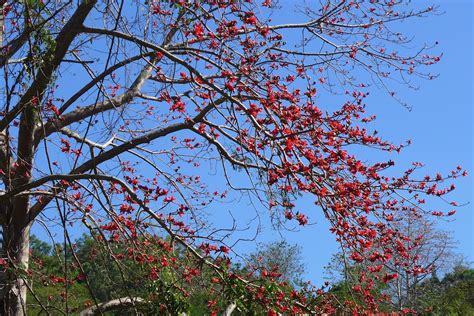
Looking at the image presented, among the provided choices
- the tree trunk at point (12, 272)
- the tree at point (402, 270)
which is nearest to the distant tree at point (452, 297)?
the tree at point (402, 270)

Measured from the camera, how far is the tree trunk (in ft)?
18.0

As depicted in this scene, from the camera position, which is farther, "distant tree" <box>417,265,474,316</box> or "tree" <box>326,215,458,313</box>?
"distant tree" <box>417,265,474,316</box>

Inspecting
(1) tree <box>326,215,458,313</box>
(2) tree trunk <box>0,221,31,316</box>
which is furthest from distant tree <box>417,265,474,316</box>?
(2) tree trunk <box>0,221,31,316</box>

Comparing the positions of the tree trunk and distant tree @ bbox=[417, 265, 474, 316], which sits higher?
distant tree @ bbox=[417, 265, 474, 316]

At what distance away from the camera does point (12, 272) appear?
5281 millimetres

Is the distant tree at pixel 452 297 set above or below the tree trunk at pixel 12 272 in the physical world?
above

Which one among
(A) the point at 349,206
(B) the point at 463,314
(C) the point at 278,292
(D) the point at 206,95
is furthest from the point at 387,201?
(B) the point at 463,314

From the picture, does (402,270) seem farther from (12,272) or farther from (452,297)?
(452,297)

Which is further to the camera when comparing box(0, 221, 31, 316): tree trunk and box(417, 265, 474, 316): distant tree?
box(417, 265, 474, 316): distant tree

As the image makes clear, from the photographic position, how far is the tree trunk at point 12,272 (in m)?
5.50

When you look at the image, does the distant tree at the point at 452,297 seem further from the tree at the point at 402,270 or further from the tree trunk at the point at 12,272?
the tree trunk at the point at 12,272

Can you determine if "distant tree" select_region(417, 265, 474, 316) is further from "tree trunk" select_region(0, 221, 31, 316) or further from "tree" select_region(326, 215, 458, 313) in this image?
"tree trunk" select_region(0, 221, 31, 316)

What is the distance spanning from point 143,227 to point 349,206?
191 centimetres

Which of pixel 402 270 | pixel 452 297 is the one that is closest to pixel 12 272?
pixel 402 270
